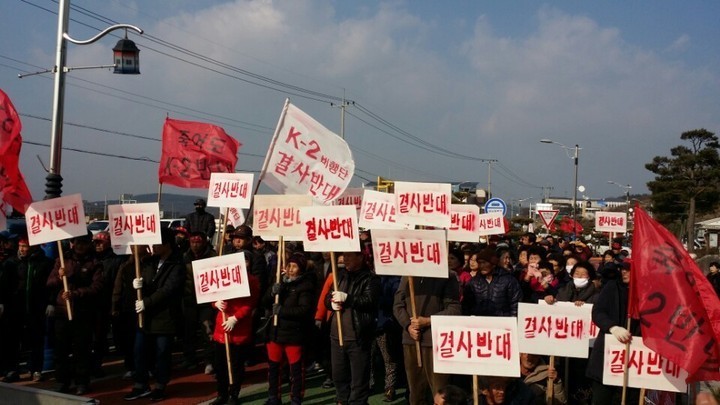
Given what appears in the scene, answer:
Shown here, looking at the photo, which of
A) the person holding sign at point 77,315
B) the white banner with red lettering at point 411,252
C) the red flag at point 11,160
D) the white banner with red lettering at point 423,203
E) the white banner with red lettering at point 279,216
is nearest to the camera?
the white banner with red lettering at point 411,252

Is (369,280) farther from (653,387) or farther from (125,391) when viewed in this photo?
(125,391)

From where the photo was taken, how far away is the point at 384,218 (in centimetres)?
959

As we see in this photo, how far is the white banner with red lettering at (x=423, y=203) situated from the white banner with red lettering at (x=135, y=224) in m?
2.82

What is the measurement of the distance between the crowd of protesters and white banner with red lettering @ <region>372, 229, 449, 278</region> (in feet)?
0.71

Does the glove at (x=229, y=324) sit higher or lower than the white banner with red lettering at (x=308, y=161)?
lower

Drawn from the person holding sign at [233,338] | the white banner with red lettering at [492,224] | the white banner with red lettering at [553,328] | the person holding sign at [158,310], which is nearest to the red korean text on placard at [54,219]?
the person holding sign at [158,310]

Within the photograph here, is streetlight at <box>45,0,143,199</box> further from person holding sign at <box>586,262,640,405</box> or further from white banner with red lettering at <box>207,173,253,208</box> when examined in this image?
person holding sign at <box>586,262,640,405</box>

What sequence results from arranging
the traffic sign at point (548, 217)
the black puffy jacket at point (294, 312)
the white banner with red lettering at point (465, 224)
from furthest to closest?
the traffic sign at point (548, 217) < the white banner with red lettering at point (465, 224) < the black puffy jacket at point (294, 312)

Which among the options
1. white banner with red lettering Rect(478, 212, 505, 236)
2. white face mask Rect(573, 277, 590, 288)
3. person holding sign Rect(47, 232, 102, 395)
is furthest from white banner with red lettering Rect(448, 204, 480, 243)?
person holding sign Rect(47, 232, 102, 395)

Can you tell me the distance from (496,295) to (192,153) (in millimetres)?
6659

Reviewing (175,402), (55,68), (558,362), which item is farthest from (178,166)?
(558,362)

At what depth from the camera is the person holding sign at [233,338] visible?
7.98 meters

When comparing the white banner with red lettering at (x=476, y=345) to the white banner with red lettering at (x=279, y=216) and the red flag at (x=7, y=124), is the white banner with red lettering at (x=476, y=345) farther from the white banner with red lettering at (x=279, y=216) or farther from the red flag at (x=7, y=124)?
the red flag at (x=7, y=124)

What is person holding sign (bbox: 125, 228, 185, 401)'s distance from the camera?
27.1ft
